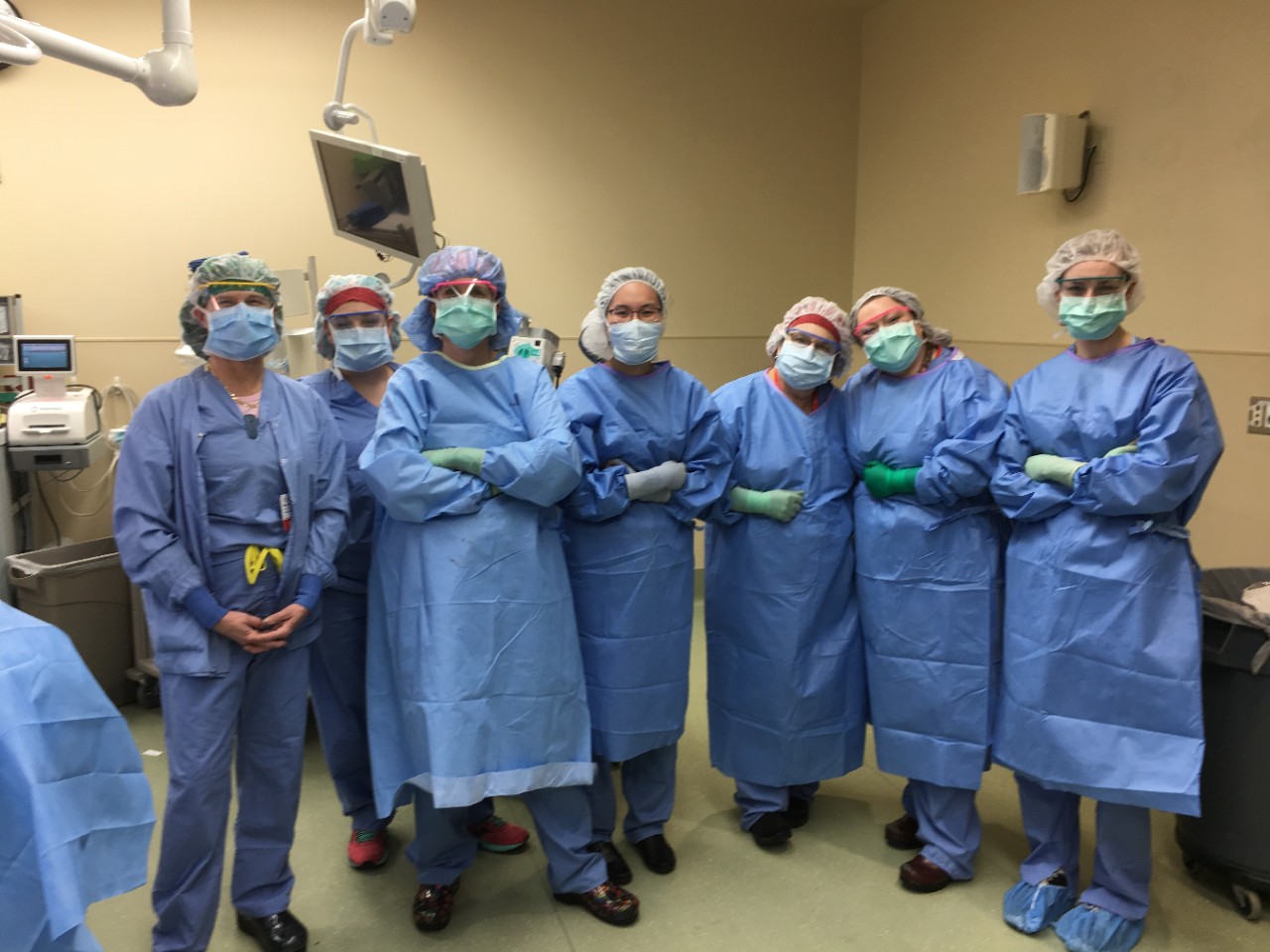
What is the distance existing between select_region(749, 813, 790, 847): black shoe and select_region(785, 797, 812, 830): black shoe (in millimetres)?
103

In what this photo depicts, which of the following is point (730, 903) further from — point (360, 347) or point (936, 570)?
point (360, 347)

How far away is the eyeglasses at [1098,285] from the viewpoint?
2021 mm

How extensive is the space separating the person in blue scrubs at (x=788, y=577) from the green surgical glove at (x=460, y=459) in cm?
66

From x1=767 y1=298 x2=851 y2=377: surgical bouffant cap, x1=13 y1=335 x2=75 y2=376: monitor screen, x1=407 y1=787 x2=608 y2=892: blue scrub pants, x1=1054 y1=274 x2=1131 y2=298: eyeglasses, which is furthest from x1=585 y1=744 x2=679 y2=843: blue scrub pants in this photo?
x1=13 y1=335 x2=75 y2=376: monitor screen

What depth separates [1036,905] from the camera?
212cm

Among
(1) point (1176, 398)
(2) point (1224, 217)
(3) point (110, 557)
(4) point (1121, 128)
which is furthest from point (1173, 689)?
(3) point (110, 557)

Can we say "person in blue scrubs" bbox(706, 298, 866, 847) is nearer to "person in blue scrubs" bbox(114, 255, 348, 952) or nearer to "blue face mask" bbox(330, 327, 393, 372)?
"blue face mask" bbox(330, 327, 393, 372)

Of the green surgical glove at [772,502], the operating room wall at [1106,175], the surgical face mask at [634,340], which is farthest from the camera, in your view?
the operating room wall at [1106,175]

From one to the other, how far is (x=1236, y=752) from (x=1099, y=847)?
14.3 inches

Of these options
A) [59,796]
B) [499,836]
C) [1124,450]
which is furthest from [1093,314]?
[59,796]

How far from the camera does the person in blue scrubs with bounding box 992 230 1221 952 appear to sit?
1.94 metres

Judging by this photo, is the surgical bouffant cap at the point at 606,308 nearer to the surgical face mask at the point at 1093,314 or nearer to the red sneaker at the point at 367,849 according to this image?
→ the surgical face mask at the point at 1093,314

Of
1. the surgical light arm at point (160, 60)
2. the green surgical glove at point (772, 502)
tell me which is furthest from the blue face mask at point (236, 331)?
the green surgical glove at point (772, 502)

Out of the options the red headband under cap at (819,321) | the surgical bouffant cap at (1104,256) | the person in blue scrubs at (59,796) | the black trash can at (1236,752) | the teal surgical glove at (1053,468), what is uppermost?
the surgical bouffant cap at (1104,256)
